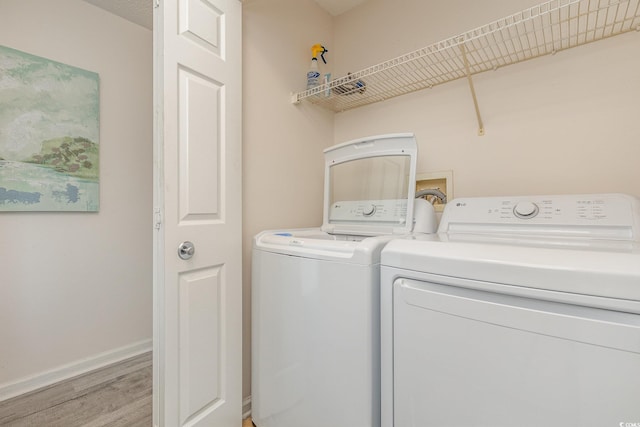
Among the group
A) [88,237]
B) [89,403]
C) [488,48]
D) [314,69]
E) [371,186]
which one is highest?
[314,69]

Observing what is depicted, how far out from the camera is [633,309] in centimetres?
52

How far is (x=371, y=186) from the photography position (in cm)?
154

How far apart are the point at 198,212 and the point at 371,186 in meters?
0.89

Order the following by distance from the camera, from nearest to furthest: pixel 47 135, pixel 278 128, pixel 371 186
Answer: pixel 371 186 → pixel 278 128 → pixel 47 135

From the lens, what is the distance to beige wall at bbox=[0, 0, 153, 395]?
5.55 ft

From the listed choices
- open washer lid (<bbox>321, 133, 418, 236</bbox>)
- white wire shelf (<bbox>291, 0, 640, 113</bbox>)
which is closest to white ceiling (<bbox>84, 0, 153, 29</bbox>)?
white wire shelf (<bbox>291, 0, 640, 113</bbox>)

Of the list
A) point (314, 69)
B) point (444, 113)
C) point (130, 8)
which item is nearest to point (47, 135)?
point (130, 8)

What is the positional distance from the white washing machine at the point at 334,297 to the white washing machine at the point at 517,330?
68 millimetres

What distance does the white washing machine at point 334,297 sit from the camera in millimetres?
892

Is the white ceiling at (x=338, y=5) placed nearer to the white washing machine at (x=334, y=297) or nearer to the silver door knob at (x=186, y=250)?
the white washing machine at (x=334, y=297)

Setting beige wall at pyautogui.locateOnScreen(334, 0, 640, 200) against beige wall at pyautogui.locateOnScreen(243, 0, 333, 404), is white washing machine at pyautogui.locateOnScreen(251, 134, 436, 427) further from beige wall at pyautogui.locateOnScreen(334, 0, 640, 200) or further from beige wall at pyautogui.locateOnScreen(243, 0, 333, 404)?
beige wall at pyautogui.locateOnScreen(334, 0, 640, 200)

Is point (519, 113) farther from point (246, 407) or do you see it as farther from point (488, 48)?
point (246, 407)

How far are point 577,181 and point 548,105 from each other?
380mm

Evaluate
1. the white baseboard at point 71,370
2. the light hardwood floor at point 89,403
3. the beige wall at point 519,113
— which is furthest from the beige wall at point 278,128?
the white baseboard at point 71,370
